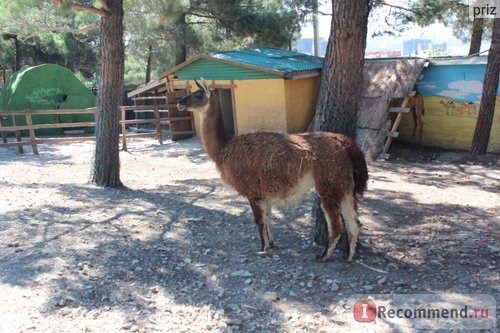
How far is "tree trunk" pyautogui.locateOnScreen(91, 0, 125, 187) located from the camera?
7.80 metres

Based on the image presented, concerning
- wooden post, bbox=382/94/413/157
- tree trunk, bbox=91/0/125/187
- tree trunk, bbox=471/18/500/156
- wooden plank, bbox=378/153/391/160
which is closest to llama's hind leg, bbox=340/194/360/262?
tree trunk, bbox=91/0/125/187

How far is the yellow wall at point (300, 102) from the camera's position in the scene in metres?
13.1

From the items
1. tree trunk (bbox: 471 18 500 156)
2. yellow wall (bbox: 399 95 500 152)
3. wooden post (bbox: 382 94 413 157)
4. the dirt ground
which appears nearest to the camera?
the dirt ground

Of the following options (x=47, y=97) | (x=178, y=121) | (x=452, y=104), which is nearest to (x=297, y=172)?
(x=452, y=104)

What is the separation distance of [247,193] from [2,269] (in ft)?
7.81

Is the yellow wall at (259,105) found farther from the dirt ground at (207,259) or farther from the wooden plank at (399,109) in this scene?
the dirt ground at (207,259)

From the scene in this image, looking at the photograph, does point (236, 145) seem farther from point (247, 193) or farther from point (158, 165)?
point (158, 165)

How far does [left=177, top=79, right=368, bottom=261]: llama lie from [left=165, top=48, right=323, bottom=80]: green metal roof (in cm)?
784

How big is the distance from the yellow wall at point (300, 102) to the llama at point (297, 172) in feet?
26.9

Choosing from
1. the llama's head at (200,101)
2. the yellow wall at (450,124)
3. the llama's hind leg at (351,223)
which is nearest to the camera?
the llama's hind leg at (351,223)

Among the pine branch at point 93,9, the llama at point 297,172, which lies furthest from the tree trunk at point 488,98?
the pine branch at point 93,9

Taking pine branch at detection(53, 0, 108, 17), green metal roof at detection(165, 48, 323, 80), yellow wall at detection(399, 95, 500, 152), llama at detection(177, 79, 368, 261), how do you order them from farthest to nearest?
1. green metal roof at detection(165, 48, 323, 80)
2. yellow wall at detection(399, 95, 500, 152)
3. pine branch at detection(53, 0, 108, 17)
4. llama at detection(177, 79, 368, 261)

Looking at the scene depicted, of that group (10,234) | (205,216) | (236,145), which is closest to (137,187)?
(205,216)

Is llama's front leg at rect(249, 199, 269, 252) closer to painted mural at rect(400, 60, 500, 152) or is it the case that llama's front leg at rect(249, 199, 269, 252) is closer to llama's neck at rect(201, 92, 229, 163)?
llama's neck at rect(201, 92, 229, 163)
